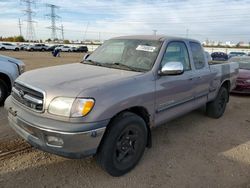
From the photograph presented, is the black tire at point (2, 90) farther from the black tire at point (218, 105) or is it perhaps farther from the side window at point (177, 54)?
the black tire at point (218, 105)

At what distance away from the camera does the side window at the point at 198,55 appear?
4368 mm

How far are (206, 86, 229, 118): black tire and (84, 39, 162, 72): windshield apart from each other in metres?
2.52

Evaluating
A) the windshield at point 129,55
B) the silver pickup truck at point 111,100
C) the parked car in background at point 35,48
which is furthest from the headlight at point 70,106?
the parked car in background at point 35,48

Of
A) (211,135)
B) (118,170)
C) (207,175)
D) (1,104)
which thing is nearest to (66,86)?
(118,170)

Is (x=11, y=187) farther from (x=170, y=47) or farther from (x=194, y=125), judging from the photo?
(x=194, y=125)

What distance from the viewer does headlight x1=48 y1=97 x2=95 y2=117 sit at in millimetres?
2439

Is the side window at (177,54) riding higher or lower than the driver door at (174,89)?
higher

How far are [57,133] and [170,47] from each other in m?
2.32

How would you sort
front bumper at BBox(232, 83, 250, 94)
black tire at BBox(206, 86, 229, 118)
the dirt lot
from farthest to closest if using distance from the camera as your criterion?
front bumper at BBox(232, 83, 250, 94) → black tire at BBox(206, 86, 229, 118) → the dirt lot

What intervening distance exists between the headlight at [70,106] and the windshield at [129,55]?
1.14 metres

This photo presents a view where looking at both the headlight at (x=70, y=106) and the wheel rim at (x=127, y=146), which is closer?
the headlight at (x=70, y=106)

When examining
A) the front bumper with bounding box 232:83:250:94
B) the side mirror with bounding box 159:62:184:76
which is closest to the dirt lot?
the side mirror with bounding box 159:62:184:76

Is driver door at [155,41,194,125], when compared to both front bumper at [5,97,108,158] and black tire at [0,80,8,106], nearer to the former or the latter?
front bumper at [5,97,108,158]

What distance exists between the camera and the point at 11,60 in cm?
584
